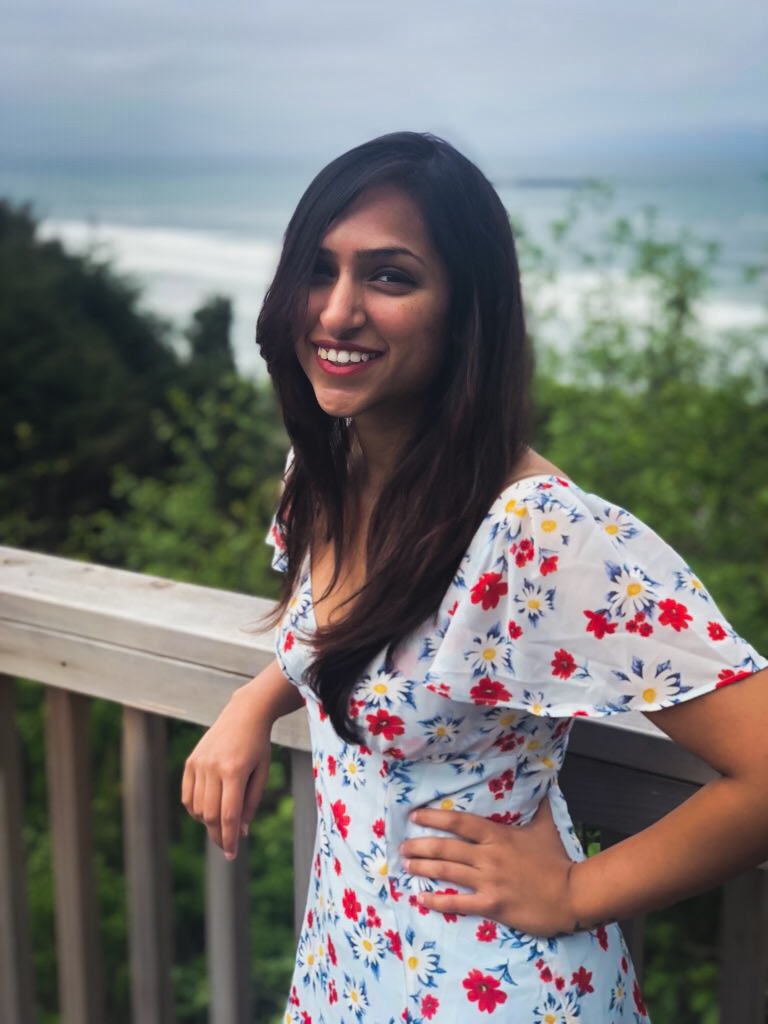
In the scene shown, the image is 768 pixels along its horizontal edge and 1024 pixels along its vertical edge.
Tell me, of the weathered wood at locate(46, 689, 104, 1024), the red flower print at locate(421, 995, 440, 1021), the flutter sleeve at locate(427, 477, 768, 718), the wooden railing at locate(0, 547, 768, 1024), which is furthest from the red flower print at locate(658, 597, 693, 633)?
the weathered wood at locate(46, 689, 104, 1024)

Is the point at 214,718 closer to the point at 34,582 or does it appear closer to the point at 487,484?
the point at 34,582

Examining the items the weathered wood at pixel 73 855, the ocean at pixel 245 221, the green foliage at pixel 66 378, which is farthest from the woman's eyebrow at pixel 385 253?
the green foliage at pixel 66 378

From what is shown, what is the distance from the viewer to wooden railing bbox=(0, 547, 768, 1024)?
1.17 meters

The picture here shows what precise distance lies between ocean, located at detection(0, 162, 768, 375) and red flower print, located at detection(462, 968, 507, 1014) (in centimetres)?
167

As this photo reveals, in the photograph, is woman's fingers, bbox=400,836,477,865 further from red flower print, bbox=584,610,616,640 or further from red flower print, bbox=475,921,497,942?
red flower print, bbox=584,610,616,640

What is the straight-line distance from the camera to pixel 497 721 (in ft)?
3.52

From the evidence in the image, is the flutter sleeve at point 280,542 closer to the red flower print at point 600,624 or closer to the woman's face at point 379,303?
the woman's face at point 379,303

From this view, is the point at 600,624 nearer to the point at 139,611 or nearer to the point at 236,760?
the point at 236,760

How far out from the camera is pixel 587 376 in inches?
175

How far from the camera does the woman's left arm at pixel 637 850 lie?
944mm

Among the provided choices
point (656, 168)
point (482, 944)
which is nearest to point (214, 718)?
point (482, 944)

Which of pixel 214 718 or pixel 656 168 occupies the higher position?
pixel 656 168

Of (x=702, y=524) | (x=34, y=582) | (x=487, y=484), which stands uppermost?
(x=487, y=484)

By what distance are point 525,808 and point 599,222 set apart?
371cm
